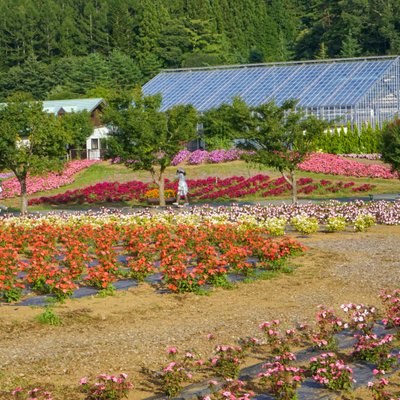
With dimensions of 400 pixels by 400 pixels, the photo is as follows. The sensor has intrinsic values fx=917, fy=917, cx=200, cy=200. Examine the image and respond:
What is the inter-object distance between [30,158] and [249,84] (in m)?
28.2

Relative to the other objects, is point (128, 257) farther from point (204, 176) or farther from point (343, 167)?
point (343, 167)

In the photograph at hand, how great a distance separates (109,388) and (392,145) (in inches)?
825

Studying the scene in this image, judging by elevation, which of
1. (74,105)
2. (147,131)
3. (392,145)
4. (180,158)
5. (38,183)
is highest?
(74,105)

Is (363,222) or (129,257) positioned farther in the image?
(363,222)

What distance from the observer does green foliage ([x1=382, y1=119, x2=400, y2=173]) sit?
28209 mm

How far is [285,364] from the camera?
33.2 feet

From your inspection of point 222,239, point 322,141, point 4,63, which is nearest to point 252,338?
point 222,239

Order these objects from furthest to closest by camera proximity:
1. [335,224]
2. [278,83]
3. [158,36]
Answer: [158,36]
[278,83]
[335,224]

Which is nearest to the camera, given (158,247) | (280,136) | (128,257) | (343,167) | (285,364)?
(285,364)

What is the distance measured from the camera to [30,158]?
30547 mm

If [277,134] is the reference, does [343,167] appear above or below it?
below

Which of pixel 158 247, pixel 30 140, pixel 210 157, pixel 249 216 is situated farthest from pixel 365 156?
pixel 158 247

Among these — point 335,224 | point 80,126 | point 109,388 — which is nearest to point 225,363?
point 109,388

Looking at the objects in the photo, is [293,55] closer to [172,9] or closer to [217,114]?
[172,9]
